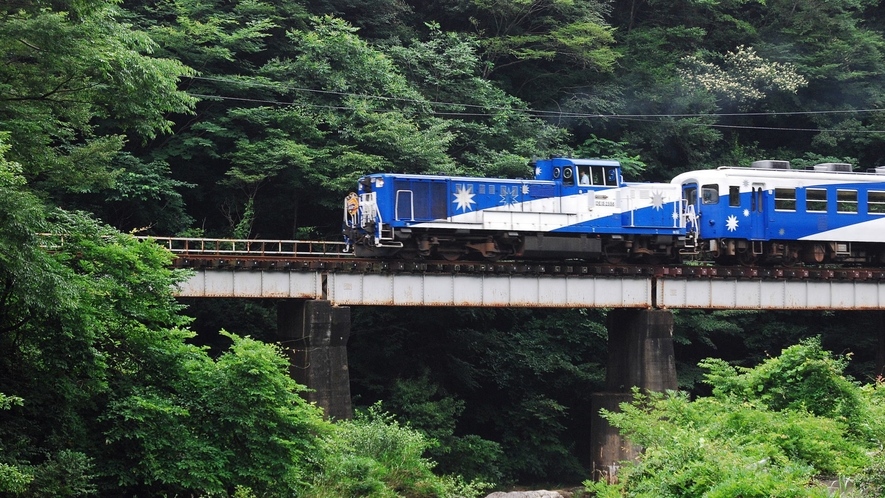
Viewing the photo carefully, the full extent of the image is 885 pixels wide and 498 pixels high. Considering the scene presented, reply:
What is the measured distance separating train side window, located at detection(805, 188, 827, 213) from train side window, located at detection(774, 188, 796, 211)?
62 cm

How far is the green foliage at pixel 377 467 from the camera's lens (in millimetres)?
24344

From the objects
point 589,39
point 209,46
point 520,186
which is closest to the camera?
point 520,186

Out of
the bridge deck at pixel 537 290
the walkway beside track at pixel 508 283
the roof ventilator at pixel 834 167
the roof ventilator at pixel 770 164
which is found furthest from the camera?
the roof ventilator at pixel 834 167

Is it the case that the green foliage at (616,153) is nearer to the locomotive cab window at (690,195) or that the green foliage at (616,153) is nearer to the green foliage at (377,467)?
the locomotive cab window at (690,195)

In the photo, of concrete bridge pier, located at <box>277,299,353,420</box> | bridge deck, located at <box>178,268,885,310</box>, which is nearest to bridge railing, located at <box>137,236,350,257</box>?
bridge deck, located at <box>178,268,885,310</box>

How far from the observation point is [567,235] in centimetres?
3550

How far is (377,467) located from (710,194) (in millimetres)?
18519

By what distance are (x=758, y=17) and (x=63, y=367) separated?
183 feet

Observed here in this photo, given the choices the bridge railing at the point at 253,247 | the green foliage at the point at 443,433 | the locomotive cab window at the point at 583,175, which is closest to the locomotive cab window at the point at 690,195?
the locomotive cab window at the point at 583,175

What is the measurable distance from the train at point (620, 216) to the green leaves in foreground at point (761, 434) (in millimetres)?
9183

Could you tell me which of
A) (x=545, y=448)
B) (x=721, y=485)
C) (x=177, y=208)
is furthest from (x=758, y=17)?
(x=721, y=485)

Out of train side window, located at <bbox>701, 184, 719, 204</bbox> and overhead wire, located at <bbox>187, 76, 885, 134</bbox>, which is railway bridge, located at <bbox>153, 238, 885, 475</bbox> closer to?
train side window, located at <bbox>701, 184, 719, 204</bbox>

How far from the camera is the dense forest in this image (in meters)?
19.4

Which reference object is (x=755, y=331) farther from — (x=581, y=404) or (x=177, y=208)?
(x=177, y=208)
